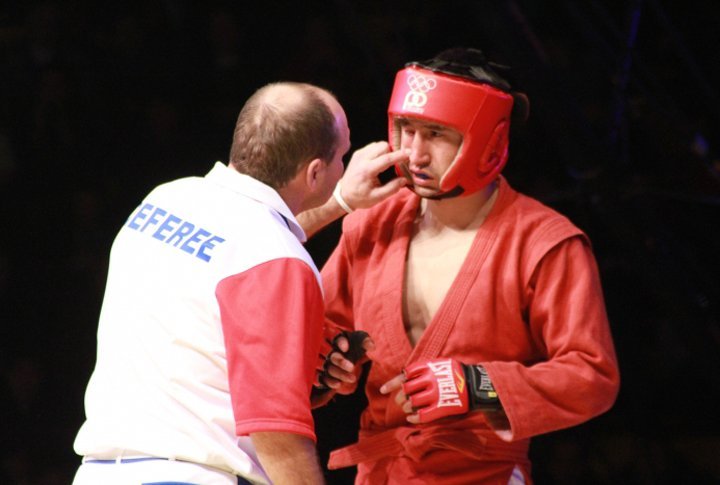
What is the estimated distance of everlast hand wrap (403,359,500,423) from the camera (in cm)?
172

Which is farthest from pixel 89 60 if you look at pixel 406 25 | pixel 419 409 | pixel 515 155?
pixel 419 409

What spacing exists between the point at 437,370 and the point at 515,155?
200 cm

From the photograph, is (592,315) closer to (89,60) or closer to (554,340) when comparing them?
(554,340)

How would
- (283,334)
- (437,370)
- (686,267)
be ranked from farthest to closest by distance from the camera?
1. (686,267)
2. (437,370)
3. (283,334)

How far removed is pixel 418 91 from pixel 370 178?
8.7 inches

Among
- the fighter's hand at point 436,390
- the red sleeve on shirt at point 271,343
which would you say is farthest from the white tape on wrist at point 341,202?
the red sleeve on shirt at point 271,343

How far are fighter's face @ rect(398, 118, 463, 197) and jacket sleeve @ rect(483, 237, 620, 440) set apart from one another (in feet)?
0.90

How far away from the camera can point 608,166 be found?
2199mm

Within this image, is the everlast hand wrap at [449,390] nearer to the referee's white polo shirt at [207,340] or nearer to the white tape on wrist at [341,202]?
the referee's white polo shirt at [207,340]

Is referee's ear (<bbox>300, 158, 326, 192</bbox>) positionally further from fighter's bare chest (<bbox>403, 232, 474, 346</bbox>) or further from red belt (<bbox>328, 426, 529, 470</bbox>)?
red belt (<bbox>328, 426, 529, 470</bbox>)

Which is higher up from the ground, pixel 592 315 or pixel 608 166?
pixel 608 166

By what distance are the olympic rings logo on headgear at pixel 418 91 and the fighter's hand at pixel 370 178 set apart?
0.33 ft

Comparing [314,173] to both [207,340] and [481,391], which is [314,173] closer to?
[207,340]

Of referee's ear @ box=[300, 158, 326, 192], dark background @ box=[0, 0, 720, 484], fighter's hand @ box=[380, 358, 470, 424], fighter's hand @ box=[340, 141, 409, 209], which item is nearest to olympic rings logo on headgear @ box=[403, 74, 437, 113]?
fighter's hand @ box=[340, 141, 409, 209]
